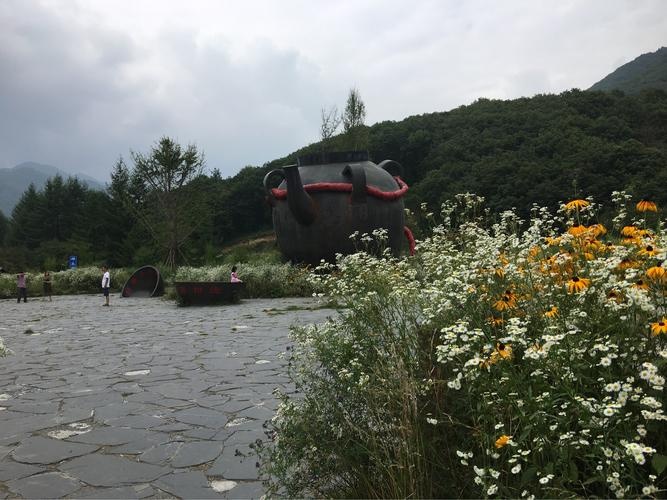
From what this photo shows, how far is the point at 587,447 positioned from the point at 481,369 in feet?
1.56

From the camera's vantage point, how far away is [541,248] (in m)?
3.00

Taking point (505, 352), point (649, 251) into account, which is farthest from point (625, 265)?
point (505, 352)

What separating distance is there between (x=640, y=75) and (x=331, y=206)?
5025 centimetres

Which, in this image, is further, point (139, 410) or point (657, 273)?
point (139, 410)

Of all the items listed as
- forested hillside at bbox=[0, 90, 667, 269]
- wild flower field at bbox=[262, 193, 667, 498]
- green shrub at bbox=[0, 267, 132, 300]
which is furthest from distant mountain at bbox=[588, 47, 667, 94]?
wild flower field at bbox=[262, 193, 667, 498]

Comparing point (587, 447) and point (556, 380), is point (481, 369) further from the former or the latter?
point (587, 447)

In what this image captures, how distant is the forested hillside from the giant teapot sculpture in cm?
1076

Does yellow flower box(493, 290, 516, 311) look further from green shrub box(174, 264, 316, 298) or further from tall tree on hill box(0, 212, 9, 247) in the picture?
tall tree on hill box(0, 212, 9, 247)

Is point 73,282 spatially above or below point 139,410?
above

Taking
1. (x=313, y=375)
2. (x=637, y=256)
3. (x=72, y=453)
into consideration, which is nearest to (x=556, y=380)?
(x=637, y=256)

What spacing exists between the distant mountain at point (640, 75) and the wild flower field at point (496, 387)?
148 feet

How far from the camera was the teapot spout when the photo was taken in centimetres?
1018

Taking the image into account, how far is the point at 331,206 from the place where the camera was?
10.5 meters

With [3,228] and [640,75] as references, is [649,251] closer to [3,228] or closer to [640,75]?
[640,75]
